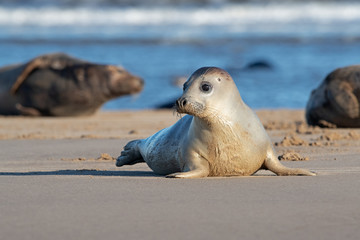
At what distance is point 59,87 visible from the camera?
12.0m

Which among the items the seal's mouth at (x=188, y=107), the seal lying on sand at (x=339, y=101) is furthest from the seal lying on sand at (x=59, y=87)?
the seal's mouth at (x=188, y=107)

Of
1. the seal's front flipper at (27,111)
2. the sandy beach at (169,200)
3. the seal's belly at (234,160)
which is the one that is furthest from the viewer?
the seal's front flipper at (27,111)

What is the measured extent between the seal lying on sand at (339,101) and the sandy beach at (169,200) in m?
2.12

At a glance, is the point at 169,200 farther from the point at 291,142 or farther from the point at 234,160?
the point at 291,142

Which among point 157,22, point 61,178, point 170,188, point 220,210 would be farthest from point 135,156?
point 157,22

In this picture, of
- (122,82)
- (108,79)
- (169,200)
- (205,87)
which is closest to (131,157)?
(205,87)

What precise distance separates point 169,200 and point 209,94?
3.27 feet

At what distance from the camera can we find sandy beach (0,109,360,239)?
10.4ft

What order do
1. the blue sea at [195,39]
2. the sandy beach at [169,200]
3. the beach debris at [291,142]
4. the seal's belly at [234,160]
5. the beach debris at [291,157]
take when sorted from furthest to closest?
the blue sea at [195,39] → the beach debris at [291,142] → the beach debris at [291,157] → the seal's belly at [234,160] → the sandy beach at [169,200]

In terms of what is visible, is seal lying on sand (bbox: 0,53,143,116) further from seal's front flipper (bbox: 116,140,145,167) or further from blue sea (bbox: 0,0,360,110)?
seal's front flipper (bbox: 116,140,145,167)

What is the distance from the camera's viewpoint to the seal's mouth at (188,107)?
14.8 ft

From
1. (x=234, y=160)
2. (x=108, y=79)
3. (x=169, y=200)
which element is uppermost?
(x=108, y=79)

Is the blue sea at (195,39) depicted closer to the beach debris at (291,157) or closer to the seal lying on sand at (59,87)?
the seal lying on sand at (59,87)

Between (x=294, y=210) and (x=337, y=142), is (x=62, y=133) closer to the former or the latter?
(x=337, y=142)
